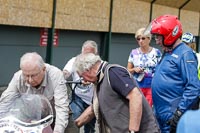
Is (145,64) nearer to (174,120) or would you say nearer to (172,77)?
(172,77)

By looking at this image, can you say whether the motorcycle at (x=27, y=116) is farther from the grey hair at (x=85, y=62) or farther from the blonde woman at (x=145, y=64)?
the blonde woman at (x=145, y=64)

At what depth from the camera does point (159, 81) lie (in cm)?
464

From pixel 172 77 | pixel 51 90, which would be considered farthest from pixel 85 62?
pixel 172 77

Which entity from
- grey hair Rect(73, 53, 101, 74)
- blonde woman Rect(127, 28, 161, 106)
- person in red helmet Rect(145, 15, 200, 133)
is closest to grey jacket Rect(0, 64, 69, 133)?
grey hair Rect(73, 53, 101, 74)

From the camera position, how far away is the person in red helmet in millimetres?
4449

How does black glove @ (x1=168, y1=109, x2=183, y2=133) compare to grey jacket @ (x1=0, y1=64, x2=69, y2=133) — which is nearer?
grey jacket @ (x1=0, y1=64, x2=69, y2=133)

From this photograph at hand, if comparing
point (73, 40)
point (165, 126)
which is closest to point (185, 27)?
point (73, 40)

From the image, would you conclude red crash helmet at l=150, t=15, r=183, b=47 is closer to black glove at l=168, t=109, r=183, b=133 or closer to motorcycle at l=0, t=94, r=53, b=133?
black glove at l=168, t=109, r=183, b=133

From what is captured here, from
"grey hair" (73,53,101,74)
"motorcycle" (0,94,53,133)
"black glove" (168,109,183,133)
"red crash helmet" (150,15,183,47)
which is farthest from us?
"red crash helmet" (150,15,183,47)

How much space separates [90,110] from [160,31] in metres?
1.05

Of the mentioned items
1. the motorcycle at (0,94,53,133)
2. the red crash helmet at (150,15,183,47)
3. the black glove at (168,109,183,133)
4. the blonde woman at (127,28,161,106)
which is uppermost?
the red crash helmet at (150,15,183,47)

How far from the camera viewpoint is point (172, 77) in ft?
15.0

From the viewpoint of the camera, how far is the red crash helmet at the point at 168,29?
181 inches

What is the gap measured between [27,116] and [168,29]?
184 cm
